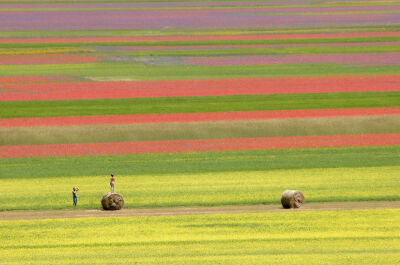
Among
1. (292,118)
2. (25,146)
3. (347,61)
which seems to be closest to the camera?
(25,146)

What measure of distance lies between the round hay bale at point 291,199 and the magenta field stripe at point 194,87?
24890 millimetres

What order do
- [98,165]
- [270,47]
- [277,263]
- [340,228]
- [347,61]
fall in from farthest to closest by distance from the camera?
[270,47] → [347,61] → [98,165] → [340,228] → [277,263]

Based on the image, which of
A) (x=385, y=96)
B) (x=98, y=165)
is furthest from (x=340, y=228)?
(x=385, y=96)

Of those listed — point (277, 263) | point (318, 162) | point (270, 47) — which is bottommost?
point (277, 263)

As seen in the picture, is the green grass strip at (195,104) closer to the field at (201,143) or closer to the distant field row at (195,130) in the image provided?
the field at (201,143)

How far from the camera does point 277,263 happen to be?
2838 cm

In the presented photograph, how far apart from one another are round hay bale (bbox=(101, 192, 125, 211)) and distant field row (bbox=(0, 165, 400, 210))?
728mm

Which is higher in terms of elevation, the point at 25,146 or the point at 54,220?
the point at 25,146

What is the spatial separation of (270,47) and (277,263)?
5361cm

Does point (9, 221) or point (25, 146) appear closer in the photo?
point (9, 221)

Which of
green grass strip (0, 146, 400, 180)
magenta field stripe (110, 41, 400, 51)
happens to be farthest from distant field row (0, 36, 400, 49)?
green grass strip (0, 146, 400, 180)

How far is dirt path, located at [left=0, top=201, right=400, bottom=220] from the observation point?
35.1 m

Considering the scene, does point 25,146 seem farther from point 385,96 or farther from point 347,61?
point 347,61

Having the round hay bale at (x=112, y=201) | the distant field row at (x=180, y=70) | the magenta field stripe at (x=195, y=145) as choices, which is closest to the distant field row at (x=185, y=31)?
the distant field row at (x=180, y=70)
